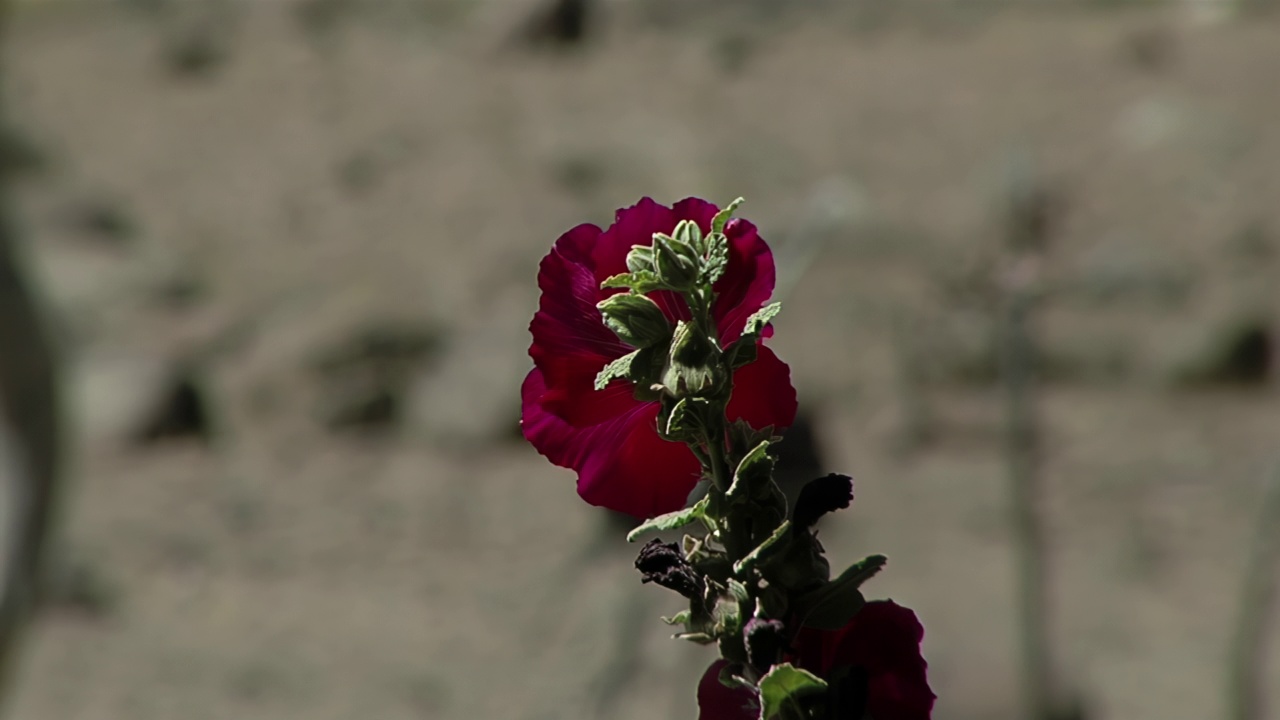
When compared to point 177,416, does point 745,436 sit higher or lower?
lower

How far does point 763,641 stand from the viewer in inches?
23.9

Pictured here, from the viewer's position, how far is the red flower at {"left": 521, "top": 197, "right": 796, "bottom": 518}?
657mm

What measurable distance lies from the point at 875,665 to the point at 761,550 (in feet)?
0.38

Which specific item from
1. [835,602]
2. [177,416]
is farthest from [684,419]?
[177,416]

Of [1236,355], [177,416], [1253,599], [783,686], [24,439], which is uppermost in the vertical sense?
Answer: [1236,355]

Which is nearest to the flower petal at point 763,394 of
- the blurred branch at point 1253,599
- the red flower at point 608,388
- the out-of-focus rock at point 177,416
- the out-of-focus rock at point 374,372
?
the red flower at point 608,388

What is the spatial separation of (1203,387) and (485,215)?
11.1 ft

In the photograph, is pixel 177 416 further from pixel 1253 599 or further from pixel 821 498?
pixel 821 498

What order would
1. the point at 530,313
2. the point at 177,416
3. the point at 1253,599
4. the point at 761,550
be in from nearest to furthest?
the point at 761,550 → the point at 1253,599 → the point at 530,313 → the point at 177,416

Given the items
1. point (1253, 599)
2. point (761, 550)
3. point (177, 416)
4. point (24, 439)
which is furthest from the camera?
point (177, 416)

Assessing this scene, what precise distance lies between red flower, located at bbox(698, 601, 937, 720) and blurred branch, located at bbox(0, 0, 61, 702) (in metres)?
2.56

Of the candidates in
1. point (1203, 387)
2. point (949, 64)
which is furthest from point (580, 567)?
point (949, 64)

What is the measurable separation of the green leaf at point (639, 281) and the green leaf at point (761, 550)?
10 cm

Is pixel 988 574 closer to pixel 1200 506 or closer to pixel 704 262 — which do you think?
pixel 1200 506
